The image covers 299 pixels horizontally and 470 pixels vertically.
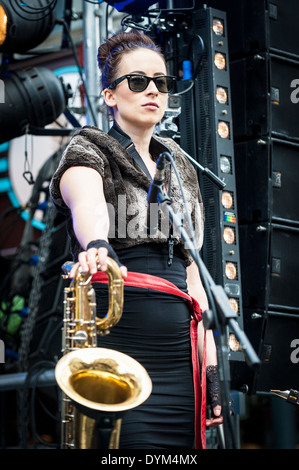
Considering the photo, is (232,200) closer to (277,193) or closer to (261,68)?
(277,193)

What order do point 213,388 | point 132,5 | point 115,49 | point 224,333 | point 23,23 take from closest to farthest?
point 224,333 → point 213,388 → point 115,49 → point 132,5 → point 23,23

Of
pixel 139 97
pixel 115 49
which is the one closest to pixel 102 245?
pixel 139 97

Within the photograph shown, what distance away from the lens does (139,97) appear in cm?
273

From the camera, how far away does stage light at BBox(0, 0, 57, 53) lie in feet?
15.8

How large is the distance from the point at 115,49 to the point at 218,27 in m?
1.56

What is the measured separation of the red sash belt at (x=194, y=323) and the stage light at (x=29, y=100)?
9.85ft

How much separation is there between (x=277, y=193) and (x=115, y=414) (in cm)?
258

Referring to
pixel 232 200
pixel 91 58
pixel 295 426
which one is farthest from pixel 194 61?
pixel 295 426

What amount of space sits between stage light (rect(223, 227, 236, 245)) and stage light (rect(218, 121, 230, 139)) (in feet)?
1.85

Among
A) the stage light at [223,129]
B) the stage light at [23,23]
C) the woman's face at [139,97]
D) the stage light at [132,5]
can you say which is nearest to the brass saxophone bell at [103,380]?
the woman's face at [139,97]

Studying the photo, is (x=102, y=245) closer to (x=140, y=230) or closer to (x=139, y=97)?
(x=140, y=230)

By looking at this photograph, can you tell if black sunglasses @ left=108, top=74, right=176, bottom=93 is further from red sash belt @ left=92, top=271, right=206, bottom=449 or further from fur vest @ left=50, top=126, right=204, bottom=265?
red sash belt @ left=92, top=271, right=206, bottom=449

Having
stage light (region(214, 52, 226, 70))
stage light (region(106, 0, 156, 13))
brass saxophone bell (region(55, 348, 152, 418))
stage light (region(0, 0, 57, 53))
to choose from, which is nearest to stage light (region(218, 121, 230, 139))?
stage light (region(214, 52, 226, 70))
